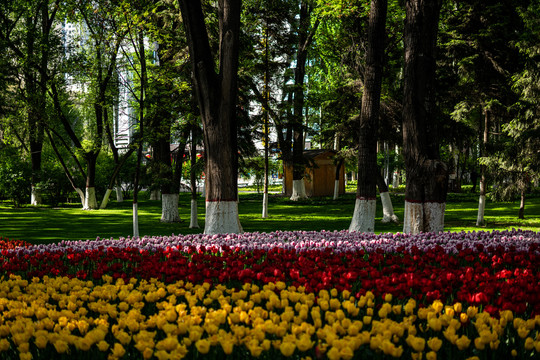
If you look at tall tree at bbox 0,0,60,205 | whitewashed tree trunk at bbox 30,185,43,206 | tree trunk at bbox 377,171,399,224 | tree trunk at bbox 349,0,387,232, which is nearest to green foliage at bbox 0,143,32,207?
whitewashed tree trunk at bbox 30,185,43,206

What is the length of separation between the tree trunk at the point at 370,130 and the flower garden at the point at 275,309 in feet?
14.4

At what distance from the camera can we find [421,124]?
33.8ft

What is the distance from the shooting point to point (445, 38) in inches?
898

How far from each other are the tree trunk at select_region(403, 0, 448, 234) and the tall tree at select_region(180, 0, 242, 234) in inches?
146

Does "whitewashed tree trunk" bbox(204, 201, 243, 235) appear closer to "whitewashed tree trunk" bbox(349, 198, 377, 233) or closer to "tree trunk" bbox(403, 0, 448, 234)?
"whitewashed tree trunk" bbox(349, 198, 377, 233)

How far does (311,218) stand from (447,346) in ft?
59.5

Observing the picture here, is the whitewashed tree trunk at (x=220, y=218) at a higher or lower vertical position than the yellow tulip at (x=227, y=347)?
higher

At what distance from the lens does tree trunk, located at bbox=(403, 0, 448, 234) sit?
32.9 feet

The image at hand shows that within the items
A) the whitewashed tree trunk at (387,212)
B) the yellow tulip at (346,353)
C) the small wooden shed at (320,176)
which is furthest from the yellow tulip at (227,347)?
the small wooden shed at (320,176)

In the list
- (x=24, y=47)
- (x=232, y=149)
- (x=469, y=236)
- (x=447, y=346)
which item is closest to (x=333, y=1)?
(x=232, y=149)

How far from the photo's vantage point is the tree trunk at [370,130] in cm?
1234

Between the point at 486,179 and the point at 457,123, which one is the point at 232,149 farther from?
the point at 457,123

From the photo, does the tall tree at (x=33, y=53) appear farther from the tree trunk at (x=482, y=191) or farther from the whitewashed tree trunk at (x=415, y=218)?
the whitewashed tree trunk at (x=415, y=218)

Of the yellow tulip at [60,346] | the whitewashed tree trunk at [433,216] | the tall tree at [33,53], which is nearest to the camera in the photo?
the yellow tulip at [60,346]
